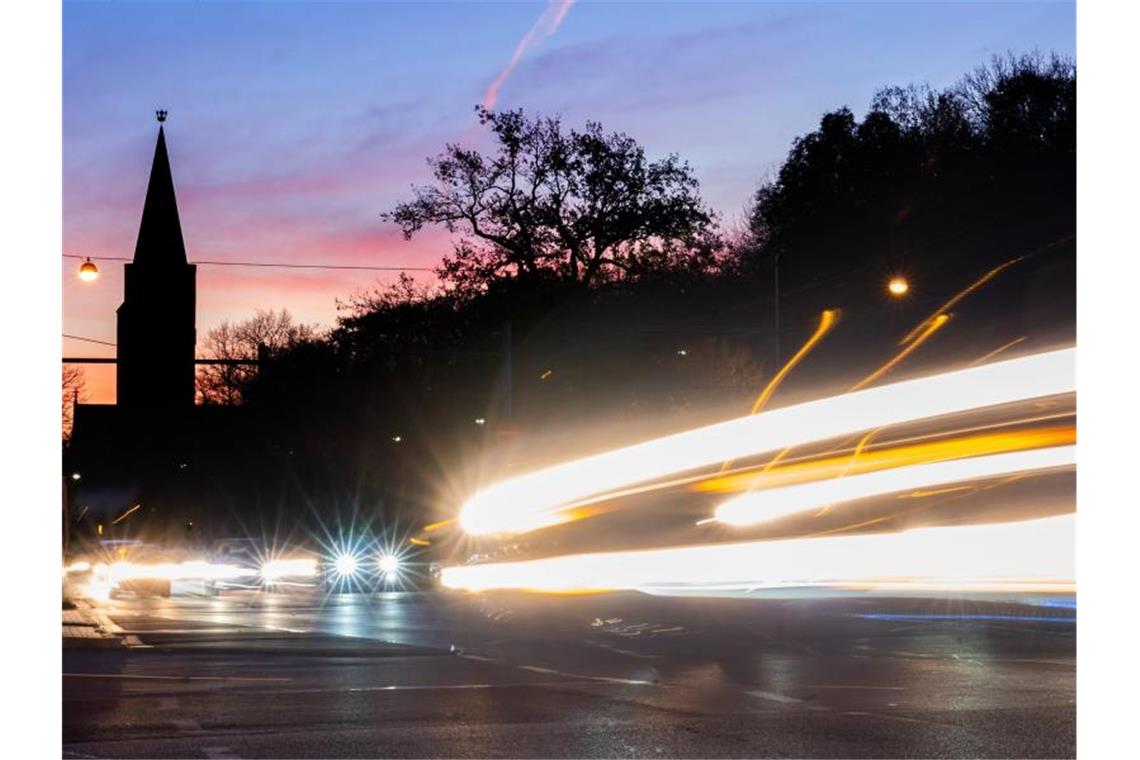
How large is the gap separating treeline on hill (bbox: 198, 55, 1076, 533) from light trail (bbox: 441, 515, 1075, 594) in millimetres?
32822

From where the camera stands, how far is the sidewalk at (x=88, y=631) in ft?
66.2

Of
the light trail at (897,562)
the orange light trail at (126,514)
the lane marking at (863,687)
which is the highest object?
the light trail at (897,562)

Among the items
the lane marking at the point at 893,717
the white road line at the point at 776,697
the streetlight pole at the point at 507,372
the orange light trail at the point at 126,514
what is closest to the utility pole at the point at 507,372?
the streetlight pole at the point at 507,372

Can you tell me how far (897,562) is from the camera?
669 inches

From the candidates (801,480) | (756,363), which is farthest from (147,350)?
(801,480)

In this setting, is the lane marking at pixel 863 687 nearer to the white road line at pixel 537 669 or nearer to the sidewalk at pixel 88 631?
the white road line at pixel 537 669

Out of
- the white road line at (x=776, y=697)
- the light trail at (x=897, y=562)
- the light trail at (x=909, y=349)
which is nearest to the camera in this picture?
the white road line at (x=776, y=697)

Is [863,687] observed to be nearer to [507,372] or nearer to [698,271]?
[507,372]

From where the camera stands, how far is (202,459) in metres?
114

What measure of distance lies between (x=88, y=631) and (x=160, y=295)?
126691mm

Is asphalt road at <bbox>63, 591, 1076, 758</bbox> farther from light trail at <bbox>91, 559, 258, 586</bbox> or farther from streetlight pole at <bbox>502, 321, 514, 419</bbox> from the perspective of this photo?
light trail at <bbox>91, 559, 258, 586</bbox>

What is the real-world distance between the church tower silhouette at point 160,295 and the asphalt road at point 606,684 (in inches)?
4585

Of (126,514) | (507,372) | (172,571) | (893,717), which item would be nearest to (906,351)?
(507,372)

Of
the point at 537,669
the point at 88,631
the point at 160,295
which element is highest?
the point at 160,295
